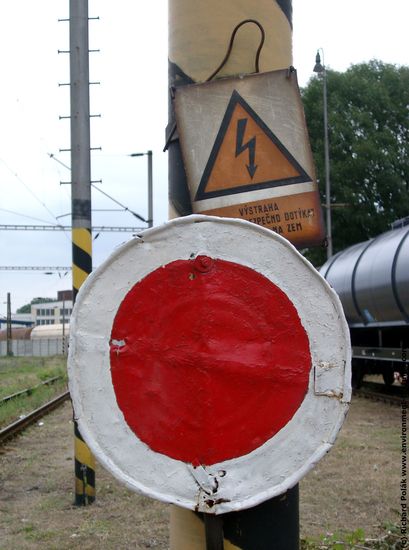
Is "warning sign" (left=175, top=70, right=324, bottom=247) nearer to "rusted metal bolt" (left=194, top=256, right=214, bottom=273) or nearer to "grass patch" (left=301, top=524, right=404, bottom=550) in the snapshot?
"rusted metal bolt" (left=194, top=256, right=214, bottom=273)

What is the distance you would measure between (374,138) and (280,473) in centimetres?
3221

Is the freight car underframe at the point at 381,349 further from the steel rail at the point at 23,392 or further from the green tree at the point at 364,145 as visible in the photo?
the green tree at the point at 364,145

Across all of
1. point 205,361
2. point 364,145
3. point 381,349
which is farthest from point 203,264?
point 364,145

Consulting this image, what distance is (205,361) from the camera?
1592mm

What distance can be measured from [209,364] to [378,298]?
42.0 feet

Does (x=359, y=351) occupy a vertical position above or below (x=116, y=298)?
below

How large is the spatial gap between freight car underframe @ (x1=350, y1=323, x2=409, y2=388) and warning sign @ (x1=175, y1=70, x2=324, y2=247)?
11.0 m

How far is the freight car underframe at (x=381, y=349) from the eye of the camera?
13.8 m

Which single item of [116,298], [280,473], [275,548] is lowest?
[275,548]

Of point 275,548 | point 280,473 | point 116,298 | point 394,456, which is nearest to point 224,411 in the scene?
point 280,473

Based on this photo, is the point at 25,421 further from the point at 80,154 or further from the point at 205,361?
the point at 205,361

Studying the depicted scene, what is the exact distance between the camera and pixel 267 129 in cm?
215

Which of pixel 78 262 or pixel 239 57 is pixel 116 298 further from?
pixel 78 262

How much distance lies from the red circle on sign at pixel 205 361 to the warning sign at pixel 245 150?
1.83ft
